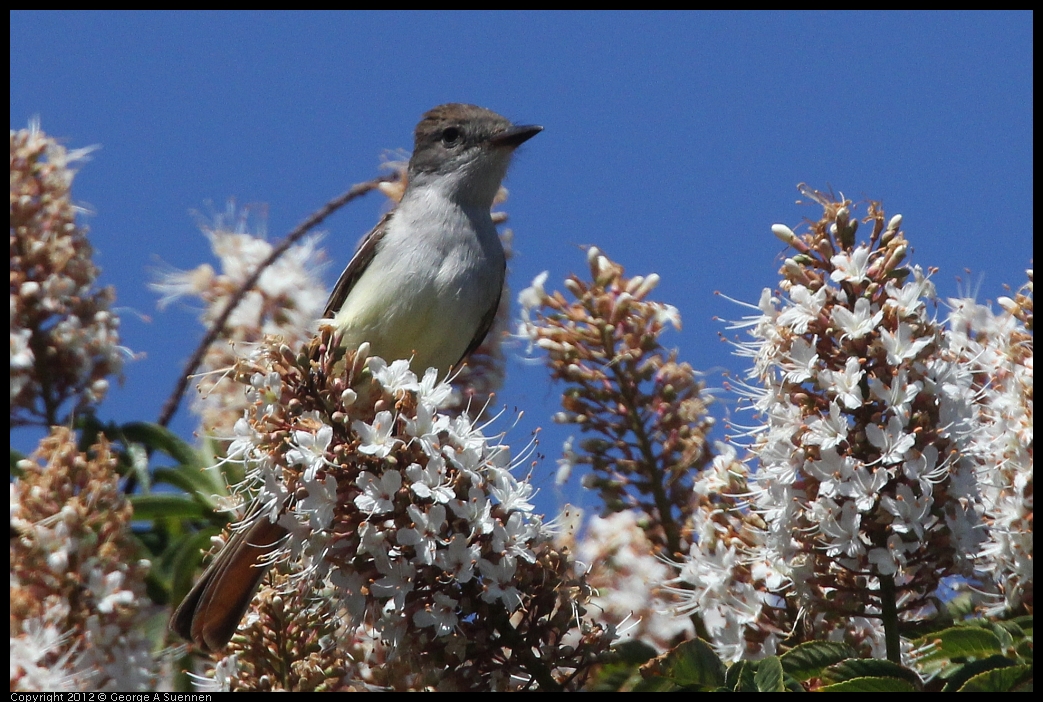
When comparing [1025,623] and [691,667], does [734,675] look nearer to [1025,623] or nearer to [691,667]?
[691,667]

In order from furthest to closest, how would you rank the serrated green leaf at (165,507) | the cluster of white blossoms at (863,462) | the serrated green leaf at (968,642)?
the serrated green leaf at (165,507) → the cluster of white blossoms at (863,462) → the serrated green leaf at (968,642)

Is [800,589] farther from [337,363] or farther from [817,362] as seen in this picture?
[337,363]

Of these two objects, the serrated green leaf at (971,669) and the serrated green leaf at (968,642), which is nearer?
the serrated green leaf at (971,669)

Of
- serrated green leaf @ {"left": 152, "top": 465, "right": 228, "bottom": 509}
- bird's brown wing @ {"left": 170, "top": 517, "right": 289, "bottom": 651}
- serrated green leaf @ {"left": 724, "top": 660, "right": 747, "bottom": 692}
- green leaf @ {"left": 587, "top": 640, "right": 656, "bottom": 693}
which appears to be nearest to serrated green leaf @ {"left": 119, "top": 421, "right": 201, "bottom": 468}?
serrated green leaf @ {"left": 152, "top": 465, "right": 228, "bottom": 509}

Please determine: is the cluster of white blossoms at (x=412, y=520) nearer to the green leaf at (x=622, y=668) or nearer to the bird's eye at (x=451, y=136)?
the green leaf at (x=622, y=668)

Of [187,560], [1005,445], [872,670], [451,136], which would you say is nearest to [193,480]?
[187,560]

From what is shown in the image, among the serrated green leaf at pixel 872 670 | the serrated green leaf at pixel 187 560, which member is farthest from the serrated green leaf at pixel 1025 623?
the serrated green leaf at pixel 187 560

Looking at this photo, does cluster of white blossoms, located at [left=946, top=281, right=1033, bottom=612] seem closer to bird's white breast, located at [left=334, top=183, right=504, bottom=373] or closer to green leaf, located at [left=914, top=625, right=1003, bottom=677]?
green leaf, located at [left=914, top=625, right=1003, bottom=677]

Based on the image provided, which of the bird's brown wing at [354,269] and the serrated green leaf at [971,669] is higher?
the bird's brown wing at [354,269]
